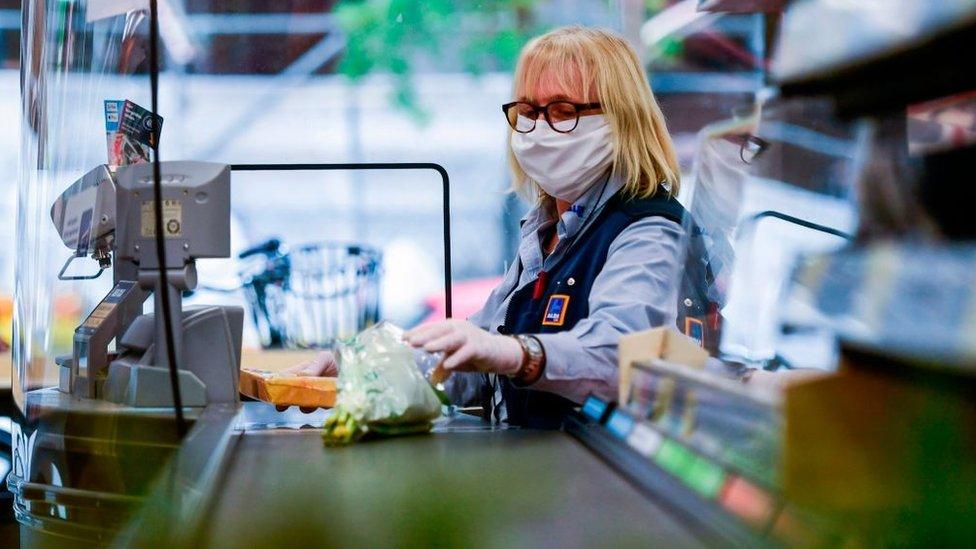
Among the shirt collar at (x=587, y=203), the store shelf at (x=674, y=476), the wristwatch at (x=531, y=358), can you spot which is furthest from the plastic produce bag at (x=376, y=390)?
the shirt collar at (x=587, y=203)

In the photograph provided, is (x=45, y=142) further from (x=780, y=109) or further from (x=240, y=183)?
(x=240, y=183)

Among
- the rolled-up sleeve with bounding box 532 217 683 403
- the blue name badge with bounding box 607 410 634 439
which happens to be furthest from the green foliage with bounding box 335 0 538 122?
the blue name badge with bounding box 607 410 634 439

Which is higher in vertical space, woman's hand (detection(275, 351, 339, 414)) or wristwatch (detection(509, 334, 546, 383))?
wristwatch (detection(509, 334, 546, 383))

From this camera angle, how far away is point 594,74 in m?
1.86

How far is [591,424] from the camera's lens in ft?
4.47

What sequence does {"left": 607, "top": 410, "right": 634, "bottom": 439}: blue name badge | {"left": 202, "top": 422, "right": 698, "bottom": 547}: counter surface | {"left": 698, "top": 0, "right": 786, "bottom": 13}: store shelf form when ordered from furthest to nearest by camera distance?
{"left": 607, "top": 410, "right": 634, "bottom": 439}: blue name badge, {"left": 698, "top": 0, "right": 786, "bottom": 13}: store shelf, {"left": 202, "top": 422, "right": 698, "bottom": 547}: counter surface

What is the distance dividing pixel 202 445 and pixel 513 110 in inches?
36.9

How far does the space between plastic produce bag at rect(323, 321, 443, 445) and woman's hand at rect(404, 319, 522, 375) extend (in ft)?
0.13

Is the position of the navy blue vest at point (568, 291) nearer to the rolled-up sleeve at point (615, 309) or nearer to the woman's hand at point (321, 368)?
the rolled-up sleeve at point (615, 309)

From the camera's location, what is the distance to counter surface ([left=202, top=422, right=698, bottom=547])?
336 mm

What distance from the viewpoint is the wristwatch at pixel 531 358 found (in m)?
1.54

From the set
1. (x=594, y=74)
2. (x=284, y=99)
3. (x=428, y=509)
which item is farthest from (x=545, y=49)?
(x=284, y=99)

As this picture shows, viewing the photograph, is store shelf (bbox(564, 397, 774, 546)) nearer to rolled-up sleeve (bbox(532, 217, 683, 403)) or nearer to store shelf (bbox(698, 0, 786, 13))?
rolled-up sleeve (bbox(532, 217, 683, 403))

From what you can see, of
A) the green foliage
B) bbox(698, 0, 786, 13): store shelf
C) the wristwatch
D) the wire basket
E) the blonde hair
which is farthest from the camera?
the wire basket
